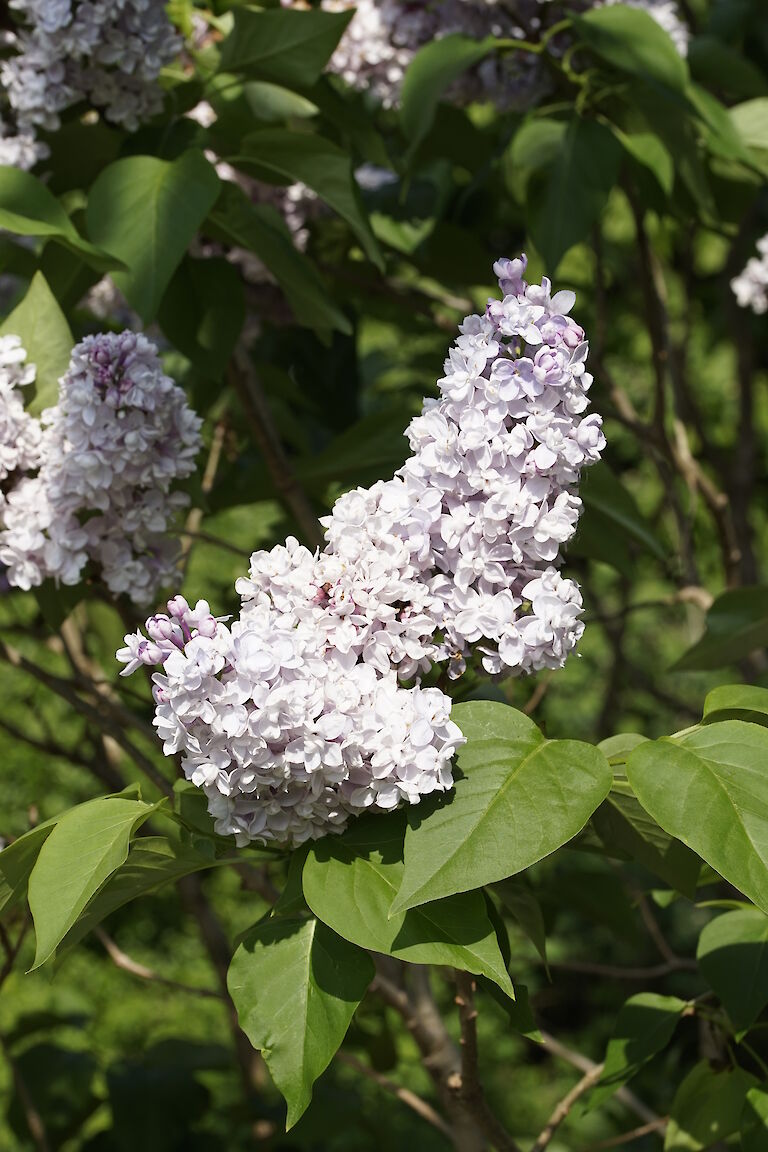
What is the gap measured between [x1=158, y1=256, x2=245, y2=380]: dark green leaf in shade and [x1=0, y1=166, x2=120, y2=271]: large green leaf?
209 mm

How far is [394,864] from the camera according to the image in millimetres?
684

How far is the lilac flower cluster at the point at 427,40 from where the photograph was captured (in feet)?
4.74

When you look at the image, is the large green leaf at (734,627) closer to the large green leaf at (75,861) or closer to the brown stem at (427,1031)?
the brown stem at (427,1031)

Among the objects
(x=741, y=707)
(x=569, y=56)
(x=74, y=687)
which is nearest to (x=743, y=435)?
(x=569, y=56)

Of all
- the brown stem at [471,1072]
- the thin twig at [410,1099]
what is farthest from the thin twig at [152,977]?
the brown stem at [471,1072]

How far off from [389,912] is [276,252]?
2.19 ft

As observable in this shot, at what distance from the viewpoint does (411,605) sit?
0.70m

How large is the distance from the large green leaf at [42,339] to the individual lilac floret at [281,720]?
1.13ft

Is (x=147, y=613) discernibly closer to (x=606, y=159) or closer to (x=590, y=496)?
(x=590, y=496)

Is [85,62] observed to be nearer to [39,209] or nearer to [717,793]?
[39,209]

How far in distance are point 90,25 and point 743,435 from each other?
145 cm

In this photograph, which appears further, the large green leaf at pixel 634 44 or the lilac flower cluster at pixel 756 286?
the lilac flower cluster at pixel 756 286

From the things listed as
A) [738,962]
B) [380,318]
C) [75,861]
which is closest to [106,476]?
[75,861]

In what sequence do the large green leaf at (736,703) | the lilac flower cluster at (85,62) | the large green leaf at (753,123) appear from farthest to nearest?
the large green leaf at (753,123), the lilac flower cluster at (85,62), the large green leaf at (736,703)
